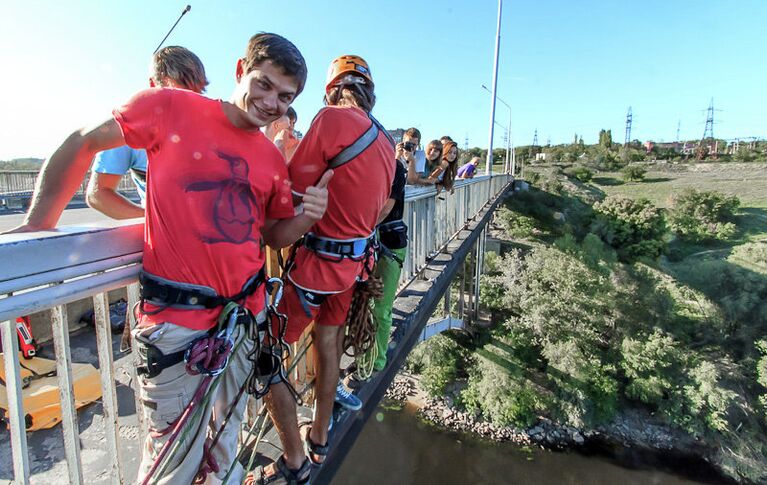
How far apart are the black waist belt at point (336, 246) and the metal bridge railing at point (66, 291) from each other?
2.57 feet

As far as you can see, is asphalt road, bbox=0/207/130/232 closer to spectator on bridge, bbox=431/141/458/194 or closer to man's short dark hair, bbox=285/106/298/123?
man's short dark hair, bbox=285/106/298/123

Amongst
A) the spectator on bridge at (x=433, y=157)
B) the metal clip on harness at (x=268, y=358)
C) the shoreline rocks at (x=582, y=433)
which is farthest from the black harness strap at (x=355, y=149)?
the shoreline rocks at (x=582, y=433)

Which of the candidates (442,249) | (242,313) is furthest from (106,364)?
(442,249)

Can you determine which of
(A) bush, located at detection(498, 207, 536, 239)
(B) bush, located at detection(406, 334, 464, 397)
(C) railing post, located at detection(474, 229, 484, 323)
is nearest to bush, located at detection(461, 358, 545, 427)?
(B) bush, located at detection(406, 334, 464, 397)

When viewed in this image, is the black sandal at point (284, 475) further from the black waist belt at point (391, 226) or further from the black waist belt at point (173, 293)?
the black waist belt at point (391, 226)

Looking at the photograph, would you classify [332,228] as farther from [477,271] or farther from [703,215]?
[703,215]

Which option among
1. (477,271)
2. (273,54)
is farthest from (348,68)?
(477,271)

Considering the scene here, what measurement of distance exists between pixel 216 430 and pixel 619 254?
3025 centimetres

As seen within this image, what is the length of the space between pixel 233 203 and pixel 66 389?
2.33ft

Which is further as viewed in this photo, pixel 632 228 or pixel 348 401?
pixel 632 228

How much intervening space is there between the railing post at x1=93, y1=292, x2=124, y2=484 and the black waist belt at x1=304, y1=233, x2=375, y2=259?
89cm

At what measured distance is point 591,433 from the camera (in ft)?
56.8

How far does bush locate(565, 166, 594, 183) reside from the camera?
Result: 143 ft

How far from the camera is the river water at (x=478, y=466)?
1541 cm
